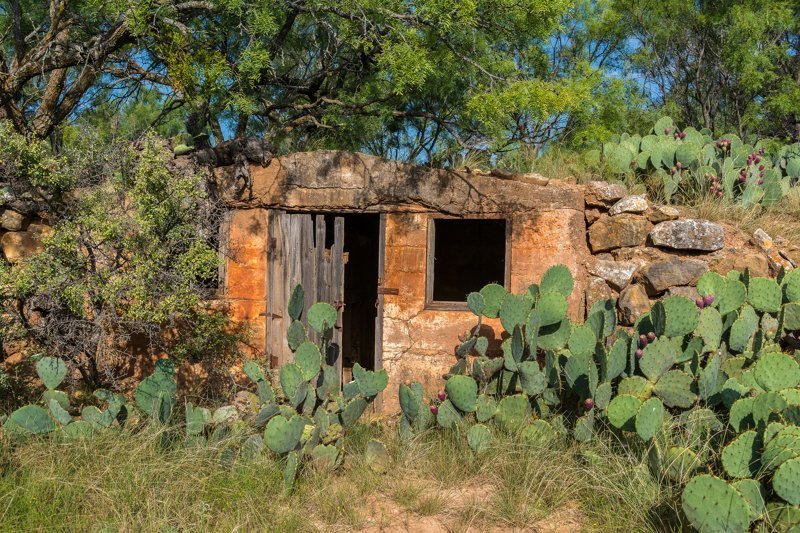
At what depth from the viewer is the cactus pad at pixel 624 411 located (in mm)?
4051

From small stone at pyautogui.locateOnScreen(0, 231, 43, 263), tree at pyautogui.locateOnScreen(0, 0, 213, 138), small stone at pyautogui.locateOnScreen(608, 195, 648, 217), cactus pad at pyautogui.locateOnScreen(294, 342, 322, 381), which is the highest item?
tree at pyautogui.locateOnScreen(0, 0, 213, 138)

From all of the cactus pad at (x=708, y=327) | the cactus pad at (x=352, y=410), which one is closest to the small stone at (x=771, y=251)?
the cactus pad at (x=708, y=327)

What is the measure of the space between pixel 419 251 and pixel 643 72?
9141 mm

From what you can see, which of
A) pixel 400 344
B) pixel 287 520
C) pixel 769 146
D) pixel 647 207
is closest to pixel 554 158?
pixel 647 207

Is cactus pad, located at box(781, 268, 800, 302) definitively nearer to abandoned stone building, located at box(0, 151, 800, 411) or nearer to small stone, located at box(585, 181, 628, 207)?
abandoned stone building, located at box(0, 151, 800, 411)

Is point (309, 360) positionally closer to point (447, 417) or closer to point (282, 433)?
point (282, 433)

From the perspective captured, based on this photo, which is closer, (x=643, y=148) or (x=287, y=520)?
(x=287, y=520)

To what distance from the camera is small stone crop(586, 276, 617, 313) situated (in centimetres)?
577

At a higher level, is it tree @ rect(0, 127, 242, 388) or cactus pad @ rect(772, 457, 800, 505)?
tree @ rect(0, 127, 242, 388)

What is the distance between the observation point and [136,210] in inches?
190

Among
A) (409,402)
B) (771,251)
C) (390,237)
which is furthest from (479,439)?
(771,251)

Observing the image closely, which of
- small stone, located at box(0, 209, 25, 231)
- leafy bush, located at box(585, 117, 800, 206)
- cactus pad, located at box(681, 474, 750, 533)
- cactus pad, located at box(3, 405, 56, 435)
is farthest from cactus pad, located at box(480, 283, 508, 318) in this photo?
small stone, located at box(0, 209, 25, 231)

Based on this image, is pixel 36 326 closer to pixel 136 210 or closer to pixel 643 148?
pixel 136 210

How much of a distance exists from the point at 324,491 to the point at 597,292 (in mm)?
2873
